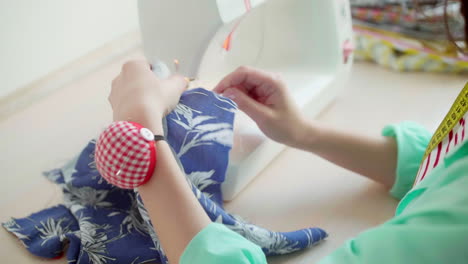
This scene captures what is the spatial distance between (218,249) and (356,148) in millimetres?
321

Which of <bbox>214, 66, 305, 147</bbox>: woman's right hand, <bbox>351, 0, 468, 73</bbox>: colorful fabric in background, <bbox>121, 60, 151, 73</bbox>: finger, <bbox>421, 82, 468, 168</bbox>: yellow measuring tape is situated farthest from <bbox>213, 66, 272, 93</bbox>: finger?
<bbox>351, 0, 468, 73</bbox>: colorful fabric in background

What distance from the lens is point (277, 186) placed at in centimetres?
75

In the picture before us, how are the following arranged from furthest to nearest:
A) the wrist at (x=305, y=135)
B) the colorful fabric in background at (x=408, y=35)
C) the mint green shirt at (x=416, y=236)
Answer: the colorful fabric in background at (x=408, y=35) < the wrist at (x=305, y=135) < the mint green shirt at (x=416, y=236)

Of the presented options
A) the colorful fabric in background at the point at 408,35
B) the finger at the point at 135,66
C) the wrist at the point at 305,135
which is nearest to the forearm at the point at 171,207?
the finger at the point at 135,66

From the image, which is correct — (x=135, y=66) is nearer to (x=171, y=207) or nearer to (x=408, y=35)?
(x=171, y=207)

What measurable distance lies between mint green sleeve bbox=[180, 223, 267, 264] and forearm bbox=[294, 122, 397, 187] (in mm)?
256

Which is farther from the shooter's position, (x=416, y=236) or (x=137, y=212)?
(x=137, y=212)

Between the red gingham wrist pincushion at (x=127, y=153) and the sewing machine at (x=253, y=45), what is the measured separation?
0.18m

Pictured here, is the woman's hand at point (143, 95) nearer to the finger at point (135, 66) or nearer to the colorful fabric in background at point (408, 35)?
the finger at point (135, 66)

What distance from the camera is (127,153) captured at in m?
0.50

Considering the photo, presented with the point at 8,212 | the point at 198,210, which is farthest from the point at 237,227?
the point at 8,212

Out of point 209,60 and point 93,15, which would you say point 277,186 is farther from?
point 93,15

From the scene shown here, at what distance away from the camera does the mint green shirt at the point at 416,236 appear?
1.27 ft

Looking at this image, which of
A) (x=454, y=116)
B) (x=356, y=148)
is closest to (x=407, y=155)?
(x=356, y=148)
